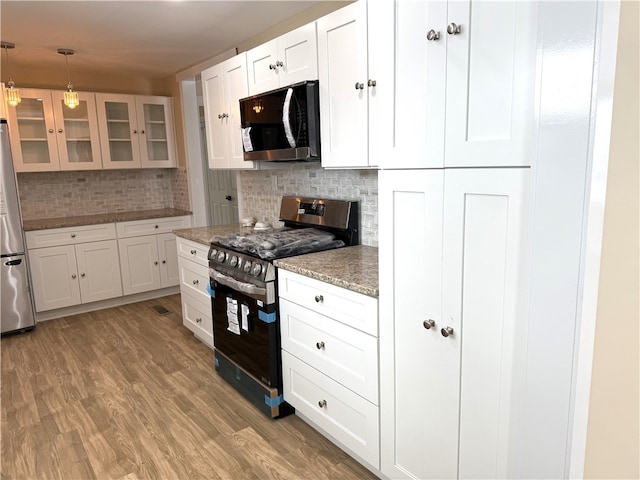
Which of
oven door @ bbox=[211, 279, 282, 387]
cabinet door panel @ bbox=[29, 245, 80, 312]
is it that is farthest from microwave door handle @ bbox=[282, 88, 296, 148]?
cabinet door panel @ bbox=[29, 245, 80, 312]

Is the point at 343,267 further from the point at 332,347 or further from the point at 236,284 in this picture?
the point at 236,284

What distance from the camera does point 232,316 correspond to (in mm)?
2588

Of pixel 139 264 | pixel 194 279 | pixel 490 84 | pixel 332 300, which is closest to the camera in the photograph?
pixel 490 84

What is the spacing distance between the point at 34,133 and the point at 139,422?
3213 millimetres

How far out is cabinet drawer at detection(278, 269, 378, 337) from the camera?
1.75 meters

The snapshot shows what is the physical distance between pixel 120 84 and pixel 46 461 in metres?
3.93

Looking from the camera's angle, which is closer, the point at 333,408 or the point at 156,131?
the point at 333,408

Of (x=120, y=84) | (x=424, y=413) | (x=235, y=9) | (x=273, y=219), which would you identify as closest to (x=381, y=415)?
(x=424, y=413)

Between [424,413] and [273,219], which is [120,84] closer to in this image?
[273,219]

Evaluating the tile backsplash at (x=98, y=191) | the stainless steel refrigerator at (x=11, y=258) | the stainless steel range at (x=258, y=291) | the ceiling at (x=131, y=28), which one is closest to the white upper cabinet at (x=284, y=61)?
the ceiling at (x=131, y=28)

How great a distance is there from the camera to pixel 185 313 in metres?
3.58

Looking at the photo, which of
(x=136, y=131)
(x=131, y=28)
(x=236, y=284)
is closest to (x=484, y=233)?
(x=236, y=284)

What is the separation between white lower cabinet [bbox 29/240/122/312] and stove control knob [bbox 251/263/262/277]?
8.65ft

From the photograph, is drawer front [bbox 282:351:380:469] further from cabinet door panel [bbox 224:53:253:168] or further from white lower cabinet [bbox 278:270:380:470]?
cabinet door panel [bbox 224:53:253:168]
